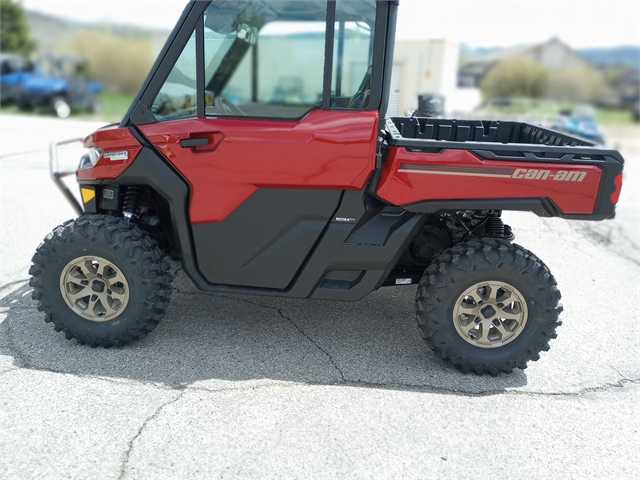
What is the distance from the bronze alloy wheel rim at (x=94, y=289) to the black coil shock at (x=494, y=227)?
2.31 m

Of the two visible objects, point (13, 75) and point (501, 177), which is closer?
point (501, 177)

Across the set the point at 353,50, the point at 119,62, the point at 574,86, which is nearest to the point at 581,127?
the point at 353,50

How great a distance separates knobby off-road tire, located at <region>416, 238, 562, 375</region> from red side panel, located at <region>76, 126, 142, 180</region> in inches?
73.4

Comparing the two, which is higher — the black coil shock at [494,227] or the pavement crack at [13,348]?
the black coil shock at [494,227]

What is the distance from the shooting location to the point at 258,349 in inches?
136

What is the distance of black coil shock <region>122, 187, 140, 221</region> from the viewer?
11.5 feet

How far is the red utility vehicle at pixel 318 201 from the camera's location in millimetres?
2951

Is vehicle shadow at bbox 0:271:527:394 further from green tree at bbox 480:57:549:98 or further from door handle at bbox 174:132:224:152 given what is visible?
green tree at bbox 480:57:549:98

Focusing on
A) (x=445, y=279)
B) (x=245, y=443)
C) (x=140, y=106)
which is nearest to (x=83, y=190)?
(x=140, y=106)

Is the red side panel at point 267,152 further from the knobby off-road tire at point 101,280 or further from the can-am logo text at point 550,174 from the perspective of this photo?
the can-am logo text at point 550,174

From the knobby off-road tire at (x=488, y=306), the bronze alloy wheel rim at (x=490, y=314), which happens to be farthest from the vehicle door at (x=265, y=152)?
the bronze alloy wheel rim at (x=490, y=314)

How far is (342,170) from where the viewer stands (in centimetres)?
300

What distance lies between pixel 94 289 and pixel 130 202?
60 centimetres

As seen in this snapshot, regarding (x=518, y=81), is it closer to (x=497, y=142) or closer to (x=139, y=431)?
(x=497, y=142)
